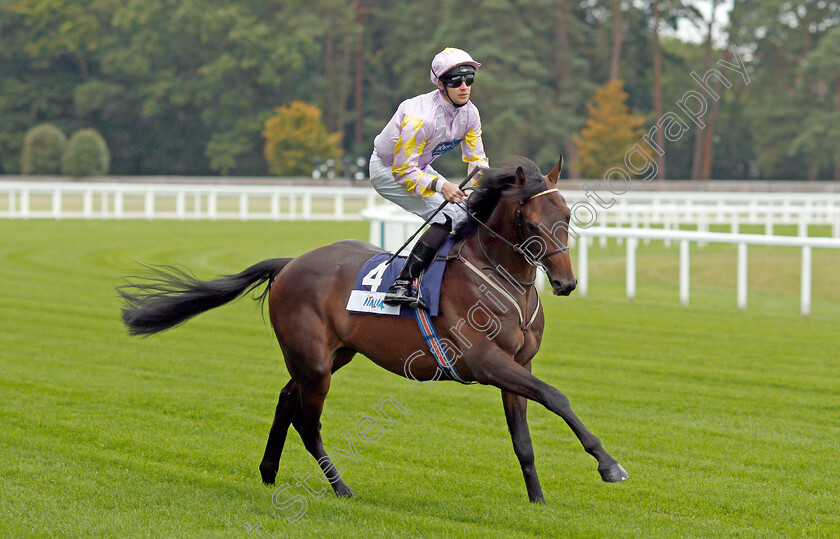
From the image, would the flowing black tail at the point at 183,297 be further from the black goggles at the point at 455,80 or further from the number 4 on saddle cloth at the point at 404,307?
the black goggles at the point at 455,80

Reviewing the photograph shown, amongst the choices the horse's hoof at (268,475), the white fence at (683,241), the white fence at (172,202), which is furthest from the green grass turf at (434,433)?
the white fence at (172,202)

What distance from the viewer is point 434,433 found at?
5605 mm

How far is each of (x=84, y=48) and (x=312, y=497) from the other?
52.2 m

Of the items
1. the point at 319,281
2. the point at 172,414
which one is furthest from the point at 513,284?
the point at 172,414

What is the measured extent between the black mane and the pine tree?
38.5 meters

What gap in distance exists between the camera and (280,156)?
4325 cm

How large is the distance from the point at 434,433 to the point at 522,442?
54.3 inches

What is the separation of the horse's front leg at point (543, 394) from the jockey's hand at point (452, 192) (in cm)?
66

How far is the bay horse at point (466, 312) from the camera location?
4.06 m

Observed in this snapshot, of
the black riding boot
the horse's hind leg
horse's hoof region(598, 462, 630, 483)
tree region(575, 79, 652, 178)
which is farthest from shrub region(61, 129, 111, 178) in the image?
horse's hoof region(598, 462, 630, 483)

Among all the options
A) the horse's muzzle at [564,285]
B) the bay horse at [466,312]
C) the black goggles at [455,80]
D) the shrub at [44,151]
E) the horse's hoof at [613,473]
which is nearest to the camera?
the horse's hoof at [613,473]

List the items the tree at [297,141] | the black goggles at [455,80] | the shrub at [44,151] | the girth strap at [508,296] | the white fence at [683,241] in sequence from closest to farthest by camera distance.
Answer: the girth strap at [508,296] < the black goggles at [455,80] < the white fence at [683,241] < the shrub at [44,151] < the tree at [297,141]

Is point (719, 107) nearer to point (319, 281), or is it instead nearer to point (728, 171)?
point (728, 171)

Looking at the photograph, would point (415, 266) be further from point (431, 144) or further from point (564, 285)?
point (564, 285)
